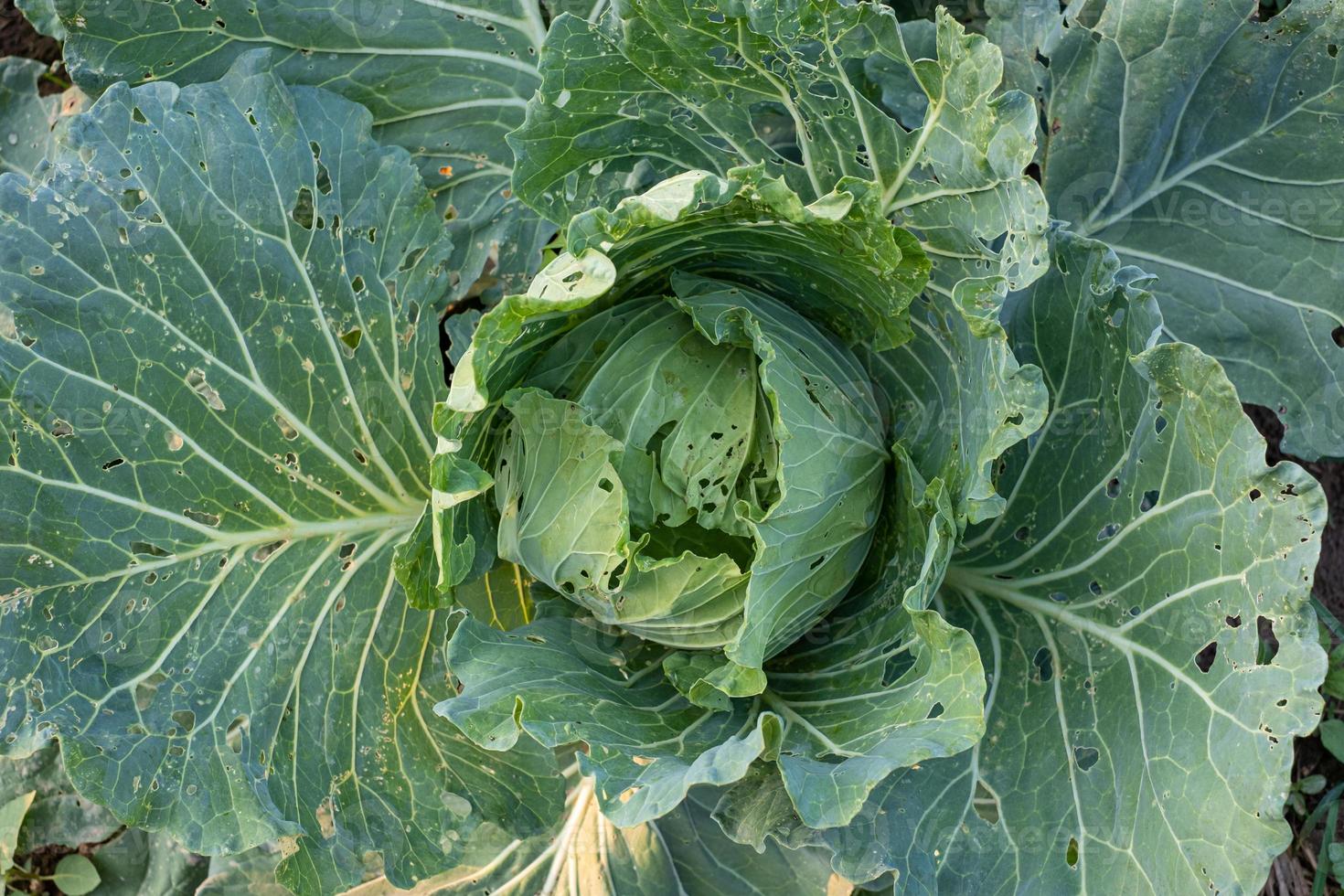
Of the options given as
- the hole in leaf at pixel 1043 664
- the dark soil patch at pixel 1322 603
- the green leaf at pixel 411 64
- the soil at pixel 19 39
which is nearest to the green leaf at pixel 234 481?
the green leaf at pixel 411 64

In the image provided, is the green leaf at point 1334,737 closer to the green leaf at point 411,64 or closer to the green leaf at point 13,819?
the green leaf at point 411,64

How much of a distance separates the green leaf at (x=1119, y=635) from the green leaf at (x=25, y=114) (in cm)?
297

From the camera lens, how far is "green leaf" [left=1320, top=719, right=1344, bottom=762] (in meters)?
3.65

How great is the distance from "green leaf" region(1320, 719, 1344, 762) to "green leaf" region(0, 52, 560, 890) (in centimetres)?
254

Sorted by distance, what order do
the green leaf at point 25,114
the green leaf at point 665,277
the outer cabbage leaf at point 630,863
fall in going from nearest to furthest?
the green leaf at point 665,277
the outer cabbage leaf at point 630,863
the green leaf at point 25,114

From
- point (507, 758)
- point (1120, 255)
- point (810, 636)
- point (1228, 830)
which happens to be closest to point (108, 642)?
point (507, 758)

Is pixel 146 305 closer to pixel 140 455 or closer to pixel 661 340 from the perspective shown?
pixel 140 455

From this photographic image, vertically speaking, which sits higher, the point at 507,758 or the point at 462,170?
the point at 462,170

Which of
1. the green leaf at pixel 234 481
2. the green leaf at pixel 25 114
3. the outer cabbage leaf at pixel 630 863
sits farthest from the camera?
the green leaf at pixel 25 114

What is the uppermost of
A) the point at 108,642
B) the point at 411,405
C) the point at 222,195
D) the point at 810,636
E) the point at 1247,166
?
the point at 222,195

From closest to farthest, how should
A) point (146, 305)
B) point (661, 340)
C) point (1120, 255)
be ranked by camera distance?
point (661, 340)
point (146, 305)
point (1120, 255)

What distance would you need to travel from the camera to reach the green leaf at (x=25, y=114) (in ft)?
11.5

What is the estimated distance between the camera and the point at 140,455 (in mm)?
2705

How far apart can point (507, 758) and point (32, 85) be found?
2.60 metres
